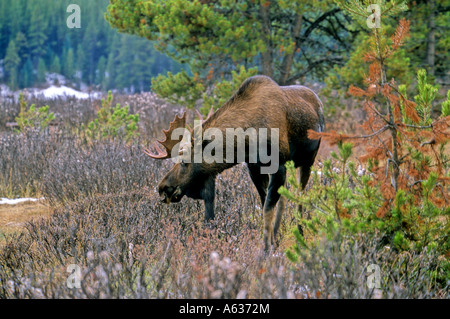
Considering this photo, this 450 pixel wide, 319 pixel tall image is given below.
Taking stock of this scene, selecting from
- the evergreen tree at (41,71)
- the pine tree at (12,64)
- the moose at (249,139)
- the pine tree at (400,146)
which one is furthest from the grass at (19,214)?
the evergreen tree at (41,71)

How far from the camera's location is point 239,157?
362cm

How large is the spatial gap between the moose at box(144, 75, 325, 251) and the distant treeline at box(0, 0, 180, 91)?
2963 cm

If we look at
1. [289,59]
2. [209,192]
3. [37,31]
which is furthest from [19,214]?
[37,31]

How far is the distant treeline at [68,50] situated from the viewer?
32.0 meters

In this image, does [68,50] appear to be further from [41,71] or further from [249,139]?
[249,139]

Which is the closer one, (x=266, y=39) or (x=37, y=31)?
(x=266, y=39)

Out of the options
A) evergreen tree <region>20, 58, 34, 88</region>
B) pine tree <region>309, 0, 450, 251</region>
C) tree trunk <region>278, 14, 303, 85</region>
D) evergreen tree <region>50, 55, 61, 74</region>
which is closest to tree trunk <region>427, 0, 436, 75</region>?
tree trunk <region>278, 14, 303, 85</region>

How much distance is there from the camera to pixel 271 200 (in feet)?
12.2

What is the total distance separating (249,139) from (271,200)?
55 centimetres

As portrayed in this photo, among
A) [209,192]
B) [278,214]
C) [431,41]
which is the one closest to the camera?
[209,192]

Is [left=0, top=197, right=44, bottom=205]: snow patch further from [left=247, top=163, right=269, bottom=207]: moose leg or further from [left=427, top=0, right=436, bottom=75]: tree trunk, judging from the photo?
[left=427, top=0, right=436, bottom=75]: tree trunk

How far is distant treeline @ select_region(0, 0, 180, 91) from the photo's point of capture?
32031 mm

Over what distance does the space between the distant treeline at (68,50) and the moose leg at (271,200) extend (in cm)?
2998
